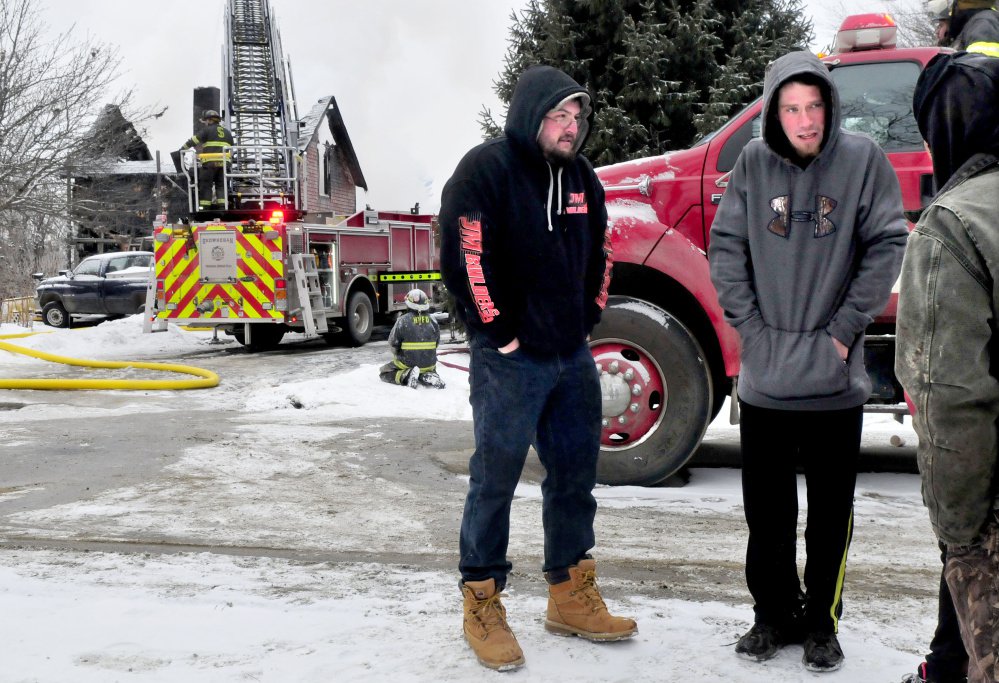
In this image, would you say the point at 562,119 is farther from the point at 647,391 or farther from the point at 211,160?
the point at 211,160

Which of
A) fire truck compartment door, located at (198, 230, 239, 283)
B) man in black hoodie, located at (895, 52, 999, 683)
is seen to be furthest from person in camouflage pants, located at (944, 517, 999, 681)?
fire truck compartment door, located at (198, 230, 239, 283)

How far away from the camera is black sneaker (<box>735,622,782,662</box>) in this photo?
9.87 ft

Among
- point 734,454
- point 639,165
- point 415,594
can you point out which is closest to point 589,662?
point 415,594

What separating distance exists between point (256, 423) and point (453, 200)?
526 centimetres

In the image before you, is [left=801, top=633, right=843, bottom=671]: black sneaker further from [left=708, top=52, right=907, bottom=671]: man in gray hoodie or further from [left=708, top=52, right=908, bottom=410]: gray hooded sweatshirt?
[left=708, top=52, right=908, bottom=410]: gray hooded sweatshirt

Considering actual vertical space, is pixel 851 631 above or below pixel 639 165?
below

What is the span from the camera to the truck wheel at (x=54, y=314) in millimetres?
20422

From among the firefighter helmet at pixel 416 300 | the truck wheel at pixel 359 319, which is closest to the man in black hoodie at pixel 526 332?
the firefighter helmet at pixel 416 300

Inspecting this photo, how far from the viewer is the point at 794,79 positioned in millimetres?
2969

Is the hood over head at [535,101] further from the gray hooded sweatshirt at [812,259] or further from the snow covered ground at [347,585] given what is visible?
the snow covered ground at [347,585]

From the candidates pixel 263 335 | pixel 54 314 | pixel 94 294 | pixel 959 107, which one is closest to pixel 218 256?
pixel 263 335

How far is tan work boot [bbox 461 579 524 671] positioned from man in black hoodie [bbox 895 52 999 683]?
4.82 ft

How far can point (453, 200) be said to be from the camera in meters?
3.02

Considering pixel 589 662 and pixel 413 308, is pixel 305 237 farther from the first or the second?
pixel 589 662
